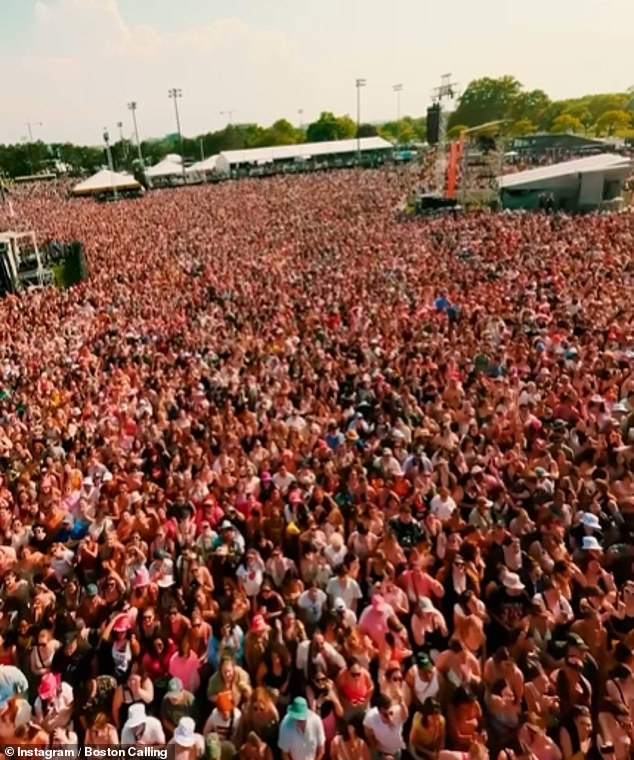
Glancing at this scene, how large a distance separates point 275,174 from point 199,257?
41339 millimetres

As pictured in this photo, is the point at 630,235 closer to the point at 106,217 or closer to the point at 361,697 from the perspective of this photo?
the point at 361,697

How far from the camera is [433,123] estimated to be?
38562 mm

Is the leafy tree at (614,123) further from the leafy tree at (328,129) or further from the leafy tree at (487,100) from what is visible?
the leafy tree at (328,129)

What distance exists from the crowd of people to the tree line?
3016 inches

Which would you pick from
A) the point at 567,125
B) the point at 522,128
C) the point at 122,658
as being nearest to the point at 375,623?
the point at 122,658

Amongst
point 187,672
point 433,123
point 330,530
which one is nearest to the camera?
point 187,672

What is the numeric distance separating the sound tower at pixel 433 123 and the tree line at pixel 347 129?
46.5 meters

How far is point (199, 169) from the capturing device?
2518 inches

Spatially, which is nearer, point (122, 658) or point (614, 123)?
point (122, 658)

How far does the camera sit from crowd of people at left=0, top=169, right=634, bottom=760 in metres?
4.36

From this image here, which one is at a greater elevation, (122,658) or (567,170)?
(567,170)

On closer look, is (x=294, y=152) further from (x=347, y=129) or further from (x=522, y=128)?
(x=522, y=128)

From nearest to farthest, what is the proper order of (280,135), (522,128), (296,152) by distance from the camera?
(296,152) → (522,128) → (280,135)

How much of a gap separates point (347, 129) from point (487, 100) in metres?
22.5
